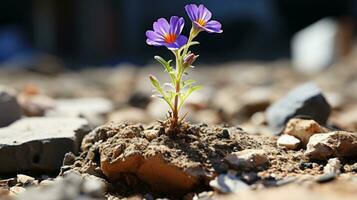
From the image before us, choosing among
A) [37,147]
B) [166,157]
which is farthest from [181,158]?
[37,147]

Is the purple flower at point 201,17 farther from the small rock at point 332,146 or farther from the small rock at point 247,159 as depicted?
the small rock at point 332,146

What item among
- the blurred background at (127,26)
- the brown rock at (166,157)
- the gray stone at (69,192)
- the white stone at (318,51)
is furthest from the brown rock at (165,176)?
the blurred background at (127,26)

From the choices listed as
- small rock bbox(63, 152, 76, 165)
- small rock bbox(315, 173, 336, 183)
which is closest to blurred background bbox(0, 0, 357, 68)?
small rock bbox(63, 152, 76, 165)

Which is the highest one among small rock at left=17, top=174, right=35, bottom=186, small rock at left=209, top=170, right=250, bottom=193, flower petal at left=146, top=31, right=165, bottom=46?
flower petal at left=146, top=31, right=165, bottom=46

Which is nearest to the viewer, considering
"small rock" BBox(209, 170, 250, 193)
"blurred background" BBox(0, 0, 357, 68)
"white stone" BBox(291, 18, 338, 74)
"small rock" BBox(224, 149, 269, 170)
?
"small rock" BBox(209, 170, 250, 193)

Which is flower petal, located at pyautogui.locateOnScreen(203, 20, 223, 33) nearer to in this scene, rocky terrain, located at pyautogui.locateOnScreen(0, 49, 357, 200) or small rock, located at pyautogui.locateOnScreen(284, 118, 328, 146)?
rocky terrain, located at pyautogui.locateOnScreen(0, 49, 357, 200)

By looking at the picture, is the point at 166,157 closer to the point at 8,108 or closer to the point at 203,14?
the point at 203,14
